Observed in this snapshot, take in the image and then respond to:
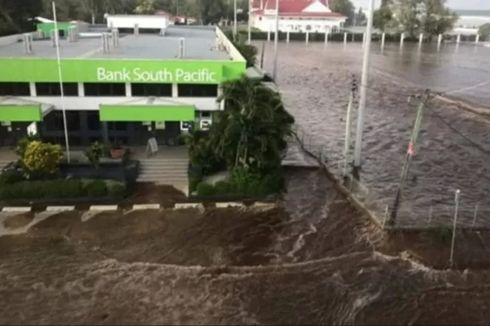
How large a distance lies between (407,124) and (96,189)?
103 ft

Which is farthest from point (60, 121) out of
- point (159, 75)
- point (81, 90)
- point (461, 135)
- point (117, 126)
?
point (461, 135)

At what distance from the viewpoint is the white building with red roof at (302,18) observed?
13362 cm

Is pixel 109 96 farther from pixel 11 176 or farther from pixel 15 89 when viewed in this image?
pixel 11 176

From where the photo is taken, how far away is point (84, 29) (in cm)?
6525

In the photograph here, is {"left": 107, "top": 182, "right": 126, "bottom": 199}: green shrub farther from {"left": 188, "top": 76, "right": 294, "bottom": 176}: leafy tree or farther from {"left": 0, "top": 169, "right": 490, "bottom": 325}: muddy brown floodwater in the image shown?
{"left": 188, "top": 76, "right": 294, "bottom": 176}: leafy tree

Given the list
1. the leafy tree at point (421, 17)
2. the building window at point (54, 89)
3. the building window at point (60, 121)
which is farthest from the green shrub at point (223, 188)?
the leafy tree at point (421, 17)

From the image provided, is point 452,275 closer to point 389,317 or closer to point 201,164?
point 389,317

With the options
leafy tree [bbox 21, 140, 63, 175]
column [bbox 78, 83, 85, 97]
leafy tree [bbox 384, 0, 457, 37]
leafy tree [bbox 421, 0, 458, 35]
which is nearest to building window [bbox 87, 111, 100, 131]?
column [bbox 78, 83, 85, 97]

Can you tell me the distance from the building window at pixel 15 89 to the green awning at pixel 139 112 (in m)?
5.44

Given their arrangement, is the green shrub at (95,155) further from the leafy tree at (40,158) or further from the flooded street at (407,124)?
the flooded street at (407,124)

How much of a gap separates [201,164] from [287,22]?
110 m

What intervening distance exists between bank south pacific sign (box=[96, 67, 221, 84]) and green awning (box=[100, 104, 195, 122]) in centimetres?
197

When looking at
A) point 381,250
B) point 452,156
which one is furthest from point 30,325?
point 452,156

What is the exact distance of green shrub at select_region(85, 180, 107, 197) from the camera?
29.1 metres
